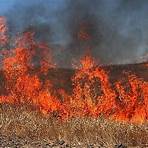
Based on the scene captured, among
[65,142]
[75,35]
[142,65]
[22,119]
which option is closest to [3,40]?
[75,35]

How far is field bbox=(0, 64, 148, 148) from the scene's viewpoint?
10.6 m

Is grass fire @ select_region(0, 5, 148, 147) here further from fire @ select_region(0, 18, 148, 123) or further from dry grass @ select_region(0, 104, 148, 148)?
dry grass @ select_region(0, 104, 148, 148)

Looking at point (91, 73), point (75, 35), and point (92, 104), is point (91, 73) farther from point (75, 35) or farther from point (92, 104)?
point (75, 35)

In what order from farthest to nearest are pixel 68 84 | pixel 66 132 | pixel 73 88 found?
pixel 68 84, pixel 73 88, pixel 66 132

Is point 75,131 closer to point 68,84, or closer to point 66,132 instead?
point 66,132

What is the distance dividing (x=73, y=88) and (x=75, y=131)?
13939 millimetres

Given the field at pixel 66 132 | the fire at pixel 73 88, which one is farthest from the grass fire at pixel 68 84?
the field at pixel 66 132

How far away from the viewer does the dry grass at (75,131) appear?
35.2 feet

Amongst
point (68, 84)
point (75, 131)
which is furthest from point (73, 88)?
point (75, 131)

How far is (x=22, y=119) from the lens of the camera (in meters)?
13.1

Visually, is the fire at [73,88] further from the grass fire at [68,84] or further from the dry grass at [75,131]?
the dry grass at [75,131]

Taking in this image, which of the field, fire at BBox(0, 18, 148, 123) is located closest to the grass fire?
fire at BBox(0, 18, 148, 123)

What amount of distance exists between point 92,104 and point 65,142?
10.6m

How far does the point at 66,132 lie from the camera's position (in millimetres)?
11617
